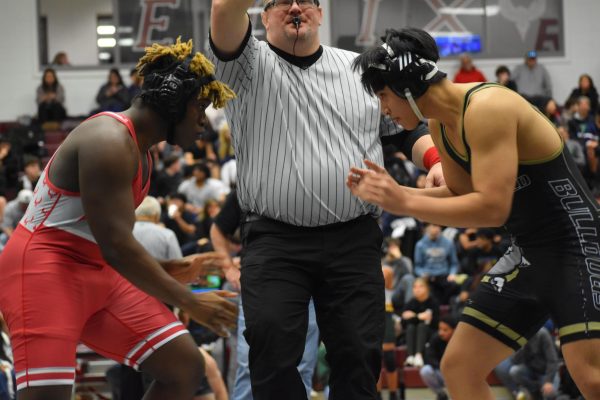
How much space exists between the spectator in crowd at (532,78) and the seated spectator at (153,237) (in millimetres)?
13057

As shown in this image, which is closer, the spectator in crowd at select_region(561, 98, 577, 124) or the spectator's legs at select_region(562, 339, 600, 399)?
the spectator's legs at select_region(562, 339, 600, 399)

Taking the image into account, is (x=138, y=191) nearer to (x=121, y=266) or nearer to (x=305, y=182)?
(x=121, y=266)

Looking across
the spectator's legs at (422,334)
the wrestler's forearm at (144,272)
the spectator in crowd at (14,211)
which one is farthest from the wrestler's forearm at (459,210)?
the spectator in crowd at (14,211)

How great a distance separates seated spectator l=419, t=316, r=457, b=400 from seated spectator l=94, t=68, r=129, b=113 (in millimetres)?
9748

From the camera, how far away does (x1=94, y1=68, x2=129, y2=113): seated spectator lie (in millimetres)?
19203

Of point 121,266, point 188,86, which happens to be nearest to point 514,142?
point 188,86

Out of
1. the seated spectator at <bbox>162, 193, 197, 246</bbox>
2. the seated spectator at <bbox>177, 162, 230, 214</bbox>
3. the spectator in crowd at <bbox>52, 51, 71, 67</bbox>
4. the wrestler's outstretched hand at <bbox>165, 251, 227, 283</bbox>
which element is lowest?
the seated spectator at <bbox>162, 193, 197, 246</bbox>

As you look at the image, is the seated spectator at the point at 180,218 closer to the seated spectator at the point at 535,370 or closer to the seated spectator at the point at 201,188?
the seated spectator at the point at 201,188

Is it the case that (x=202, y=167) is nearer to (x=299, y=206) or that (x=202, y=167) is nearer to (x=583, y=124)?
(x=583, y=124)

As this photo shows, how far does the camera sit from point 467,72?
1995cm

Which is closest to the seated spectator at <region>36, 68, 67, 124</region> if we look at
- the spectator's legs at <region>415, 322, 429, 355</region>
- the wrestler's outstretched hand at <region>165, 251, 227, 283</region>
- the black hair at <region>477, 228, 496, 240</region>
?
the black hair at <region>477, 228, 496, 240</region>

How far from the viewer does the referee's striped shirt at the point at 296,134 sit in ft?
15.4

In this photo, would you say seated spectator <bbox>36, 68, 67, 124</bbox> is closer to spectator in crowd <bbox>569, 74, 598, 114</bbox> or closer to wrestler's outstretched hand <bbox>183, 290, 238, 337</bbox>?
→ spectator in crowd <bbox>569, 74, 598, 114</bbox>

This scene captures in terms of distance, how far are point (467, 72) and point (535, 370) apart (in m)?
10.4
